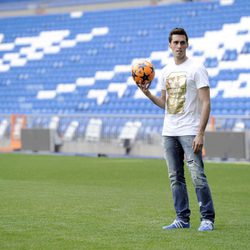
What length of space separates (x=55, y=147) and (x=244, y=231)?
19.5m

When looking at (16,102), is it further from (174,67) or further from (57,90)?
(174,67)

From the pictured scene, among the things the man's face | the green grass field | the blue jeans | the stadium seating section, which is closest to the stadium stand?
the stadium seating section

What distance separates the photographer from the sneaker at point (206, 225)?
28.1ft

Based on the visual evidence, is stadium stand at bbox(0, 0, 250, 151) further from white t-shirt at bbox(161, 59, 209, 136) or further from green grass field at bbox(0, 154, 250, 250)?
white t-shirt at bbox(161, 59, 209, 136)

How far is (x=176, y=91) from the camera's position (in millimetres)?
8789

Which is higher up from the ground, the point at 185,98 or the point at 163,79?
the point at 163,79

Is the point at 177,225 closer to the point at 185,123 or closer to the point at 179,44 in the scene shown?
the point at 185,123

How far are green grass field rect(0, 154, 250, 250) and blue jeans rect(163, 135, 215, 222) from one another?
230 millimetres

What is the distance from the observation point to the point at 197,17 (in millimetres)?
32438

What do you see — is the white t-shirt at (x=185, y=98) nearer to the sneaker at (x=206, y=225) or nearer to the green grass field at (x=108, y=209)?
the sneaker at (x=206, y=225)

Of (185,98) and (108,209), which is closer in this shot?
(185,98)

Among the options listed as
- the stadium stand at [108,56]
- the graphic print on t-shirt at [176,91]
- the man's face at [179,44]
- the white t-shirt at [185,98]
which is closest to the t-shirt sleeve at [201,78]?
the white t-shirt at [185,98]

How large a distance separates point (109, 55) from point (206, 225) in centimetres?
2587

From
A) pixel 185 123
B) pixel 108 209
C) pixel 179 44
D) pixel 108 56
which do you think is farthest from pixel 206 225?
pixel 108 56
